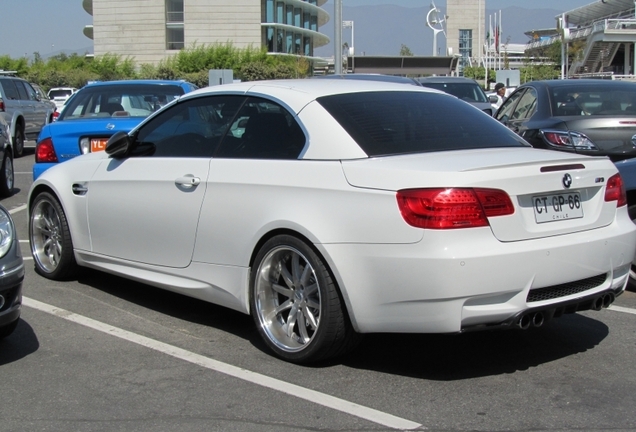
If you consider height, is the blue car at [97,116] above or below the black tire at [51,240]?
above

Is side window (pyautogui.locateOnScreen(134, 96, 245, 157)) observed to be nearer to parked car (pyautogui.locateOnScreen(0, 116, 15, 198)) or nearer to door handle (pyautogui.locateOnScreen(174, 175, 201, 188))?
door handle (pyautogui.locateOnScreen(174, 175, 201, 188))

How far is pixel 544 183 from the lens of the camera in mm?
4406

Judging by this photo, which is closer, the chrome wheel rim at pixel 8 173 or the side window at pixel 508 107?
the side window at pixel 508 107

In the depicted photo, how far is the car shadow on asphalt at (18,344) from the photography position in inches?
195

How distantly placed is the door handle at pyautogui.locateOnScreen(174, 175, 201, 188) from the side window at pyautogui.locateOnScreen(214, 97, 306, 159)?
20 centimetres

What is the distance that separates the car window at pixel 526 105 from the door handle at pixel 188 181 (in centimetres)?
583

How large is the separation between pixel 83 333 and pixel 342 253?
1.99m

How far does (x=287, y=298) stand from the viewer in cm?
495

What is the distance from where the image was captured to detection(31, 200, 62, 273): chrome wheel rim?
6.78 m

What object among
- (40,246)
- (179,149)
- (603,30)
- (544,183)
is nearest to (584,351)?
(544,183)

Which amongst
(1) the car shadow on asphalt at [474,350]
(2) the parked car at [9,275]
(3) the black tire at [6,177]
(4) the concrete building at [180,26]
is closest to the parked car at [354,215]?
(1) the car shadow on asphalt at [474,350]

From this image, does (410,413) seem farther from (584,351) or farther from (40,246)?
(40,246)

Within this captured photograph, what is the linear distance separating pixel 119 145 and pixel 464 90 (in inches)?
587

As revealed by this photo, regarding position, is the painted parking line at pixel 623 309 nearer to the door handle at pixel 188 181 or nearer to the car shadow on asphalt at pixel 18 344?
the door handle at pixel 188 181
